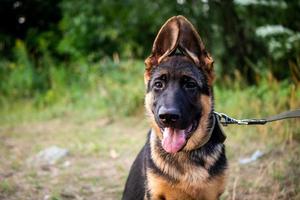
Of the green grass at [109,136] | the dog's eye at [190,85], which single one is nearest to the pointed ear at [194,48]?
A: the dog's eye at [190,85]

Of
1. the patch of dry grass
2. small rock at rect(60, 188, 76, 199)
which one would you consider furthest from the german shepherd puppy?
small rock at rect(60, 188, 76, 199)

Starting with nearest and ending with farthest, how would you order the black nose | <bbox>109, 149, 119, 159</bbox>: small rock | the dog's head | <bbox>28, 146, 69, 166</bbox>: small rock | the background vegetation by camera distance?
1. the black nose
2. the dog's head
3. the background vegetation
4. <bbox>28, 146, 69, 166</bbox>: small rock
5. <bbox>109, 149, 119, 159</bbox>: small rock

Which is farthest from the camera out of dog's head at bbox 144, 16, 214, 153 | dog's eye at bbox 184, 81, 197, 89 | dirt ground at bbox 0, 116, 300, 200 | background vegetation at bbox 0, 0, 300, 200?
background vegetation at bbox 0, 0, 300, 200

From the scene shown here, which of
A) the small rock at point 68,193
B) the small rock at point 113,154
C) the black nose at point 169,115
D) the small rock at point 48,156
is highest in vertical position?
the black nose at point 169,115

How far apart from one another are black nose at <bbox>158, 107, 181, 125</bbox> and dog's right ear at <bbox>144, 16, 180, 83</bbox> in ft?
1.91

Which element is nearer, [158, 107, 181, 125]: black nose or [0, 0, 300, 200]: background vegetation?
[158, 107, 181, 125]: black nose

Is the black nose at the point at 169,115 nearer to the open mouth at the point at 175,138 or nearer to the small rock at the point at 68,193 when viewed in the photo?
the open mouth at the point at 175,138

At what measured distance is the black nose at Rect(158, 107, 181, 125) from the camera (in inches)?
154

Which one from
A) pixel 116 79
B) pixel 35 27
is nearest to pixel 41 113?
pixel 116 79

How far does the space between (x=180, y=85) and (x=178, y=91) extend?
0.30ft

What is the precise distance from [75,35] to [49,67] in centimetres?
125

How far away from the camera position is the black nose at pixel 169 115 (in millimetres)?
3912

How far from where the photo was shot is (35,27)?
17797mm

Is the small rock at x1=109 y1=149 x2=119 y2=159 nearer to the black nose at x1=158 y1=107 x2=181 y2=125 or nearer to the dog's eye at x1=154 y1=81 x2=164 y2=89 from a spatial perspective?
the dog's eye at x1=154 y1=81 x2=164 y2=89
